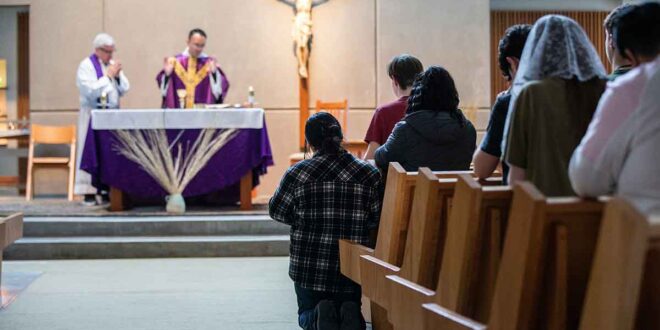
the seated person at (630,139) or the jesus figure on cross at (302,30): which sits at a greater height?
the jesus figure on cross at (302,30)

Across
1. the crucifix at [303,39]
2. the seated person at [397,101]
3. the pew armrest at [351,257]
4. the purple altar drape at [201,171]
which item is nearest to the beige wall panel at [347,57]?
the crucifix at [303,39]

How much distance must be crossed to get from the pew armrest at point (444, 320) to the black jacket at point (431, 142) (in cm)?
124

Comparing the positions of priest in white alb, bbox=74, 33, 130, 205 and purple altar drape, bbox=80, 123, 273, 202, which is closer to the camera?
purple altar drape, bbox=80, 123, 273, 202

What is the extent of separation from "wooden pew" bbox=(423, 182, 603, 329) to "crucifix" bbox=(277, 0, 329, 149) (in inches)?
306

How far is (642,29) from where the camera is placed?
2.40m

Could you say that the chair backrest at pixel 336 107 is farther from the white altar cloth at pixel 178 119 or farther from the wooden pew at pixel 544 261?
the wooden pew at pixel 544 261

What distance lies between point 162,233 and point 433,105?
4007 millimetres

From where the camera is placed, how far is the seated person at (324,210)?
13.5 ft

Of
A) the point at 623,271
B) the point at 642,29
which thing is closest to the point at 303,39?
the point at 642,29

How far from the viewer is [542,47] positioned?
2.80 metres

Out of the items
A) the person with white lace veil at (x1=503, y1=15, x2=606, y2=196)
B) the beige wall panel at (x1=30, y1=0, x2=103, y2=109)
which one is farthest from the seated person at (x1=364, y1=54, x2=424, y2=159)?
the beige wall panel at (x1=30, y1=0, x2=103, y2=109)

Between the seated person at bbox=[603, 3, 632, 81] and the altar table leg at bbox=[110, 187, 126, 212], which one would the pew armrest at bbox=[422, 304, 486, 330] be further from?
the altar table leg at bbox=[110, 187, 126, 212]

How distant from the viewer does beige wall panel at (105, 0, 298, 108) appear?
10.2m

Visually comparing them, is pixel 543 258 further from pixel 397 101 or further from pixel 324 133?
pixel 397 101
